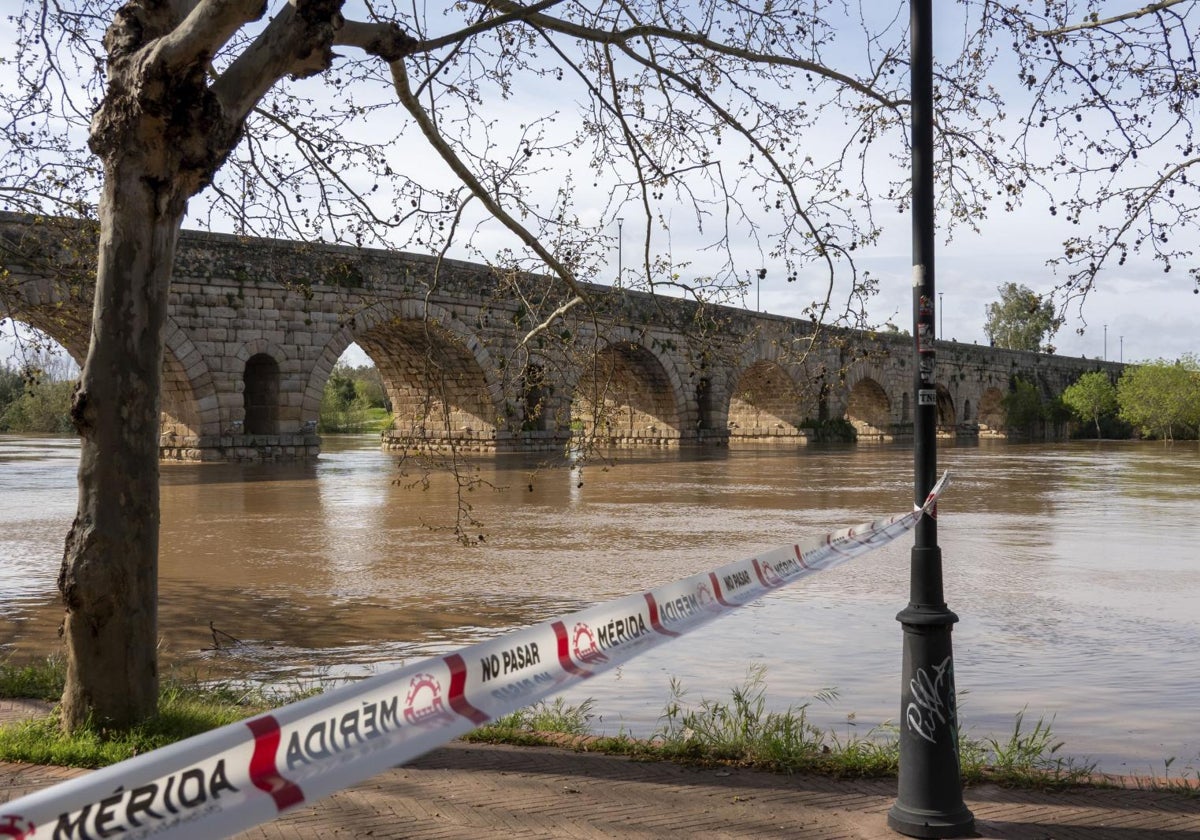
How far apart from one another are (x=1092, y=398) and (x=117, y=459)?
66.4 metres

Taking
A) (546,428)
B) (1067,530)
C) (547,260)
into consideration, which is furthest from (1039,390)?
(547,260)

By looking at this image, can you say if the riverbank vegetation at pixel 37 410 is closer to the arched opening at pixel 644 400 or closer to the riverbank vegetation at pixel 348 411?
the riverbank vegetation at pixel 348 411

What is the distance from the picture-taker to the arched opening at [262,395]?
25.1m

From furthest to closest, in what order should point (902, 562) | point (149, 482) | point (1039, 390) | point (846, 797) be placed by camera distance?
1. point (1039, 390)
2. point (902, 562)
3. point (149, 482)
4. point (846, 797)

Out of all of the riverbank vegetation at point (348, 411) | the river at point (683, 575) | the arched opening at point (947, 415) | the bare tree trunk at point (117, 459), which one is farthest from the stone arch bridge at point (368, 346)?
the riverbank vegetation at point (348, 411)

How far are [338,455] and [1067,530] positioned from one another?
2325 cm

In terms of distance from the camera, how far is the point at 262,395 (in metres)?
25.3

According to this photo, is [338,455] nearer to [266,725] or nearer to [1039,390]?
[266,725]

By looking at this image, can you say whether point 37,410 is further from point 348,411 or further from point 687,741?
point 687,741

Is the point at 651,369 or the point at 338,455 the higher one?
the point at 651,369

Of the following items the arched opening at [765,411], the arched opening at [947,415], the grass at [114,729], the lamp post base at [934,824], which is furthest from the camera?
the arched opening at [947,415]

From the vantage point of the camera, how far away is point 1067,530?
14539mm

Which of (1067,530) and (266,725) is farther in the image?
(1067,530)

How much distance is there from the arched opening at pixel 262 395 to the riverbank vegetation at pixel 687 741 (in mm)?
20075
